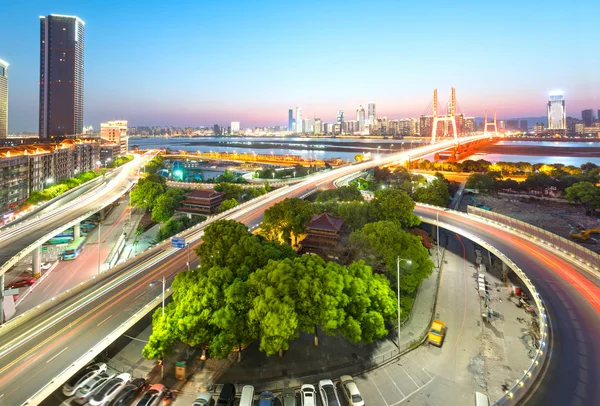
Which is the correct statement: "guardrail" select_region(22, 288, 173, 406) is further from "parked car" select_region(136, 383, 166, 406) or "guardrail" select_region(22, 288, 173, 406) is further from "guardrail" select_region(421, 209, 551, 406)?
"guardrail" select_region(421, 209, 551, 406)

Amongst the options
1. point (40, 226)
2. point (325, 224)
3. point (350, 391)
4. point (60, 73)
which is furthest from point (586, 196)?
point (60, 73)

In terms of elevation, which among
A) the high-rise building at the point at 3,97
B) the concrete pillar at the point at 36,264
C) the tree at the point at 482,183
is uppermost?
the high-rise building at the point at 3,97

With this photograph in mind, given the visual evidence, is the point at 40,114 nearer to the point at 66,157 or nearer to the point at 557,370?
the point at 66,157

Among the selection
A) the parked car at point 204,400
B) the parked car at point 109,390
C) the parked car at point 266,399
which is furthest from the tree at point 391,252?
the parked car at point 109,390

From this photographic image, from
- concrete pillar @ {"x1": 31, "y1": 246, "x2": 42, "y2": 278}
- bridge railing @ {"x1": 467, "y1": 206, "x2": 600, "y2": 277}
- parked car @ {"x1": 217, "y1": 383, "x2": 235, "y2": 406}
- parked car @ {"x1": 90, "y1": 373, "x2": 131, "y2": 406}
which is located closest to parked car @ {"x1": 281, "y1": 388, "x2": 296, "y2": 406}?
parked car @ {"x1": 217, "y1": 383, "x2": 235, "y2": 406}

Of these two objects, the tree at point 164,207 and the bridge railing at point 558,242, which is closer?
the bridge railing at point 558,242

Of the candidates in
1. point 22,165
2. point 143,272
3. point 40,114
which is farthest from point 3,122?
point 143,272

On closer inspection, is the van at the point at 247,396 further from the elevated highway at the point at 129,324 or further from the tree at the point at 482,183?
the tree at the point at 482,183
